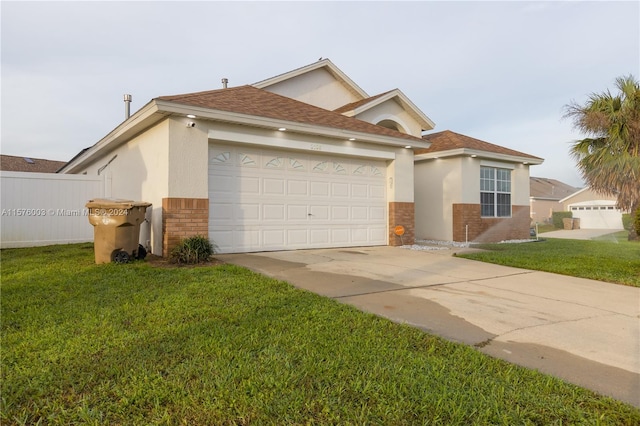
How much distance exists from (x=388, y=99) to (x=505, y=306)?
39.8 ft

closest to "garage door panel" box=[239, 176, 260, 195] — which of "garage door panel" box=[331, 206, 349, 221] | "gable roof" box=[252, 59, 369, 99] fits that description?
"garage door panel" box=[331, 206, 349, 221]

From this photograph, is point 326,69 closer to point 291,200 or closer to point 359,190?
point 359,190

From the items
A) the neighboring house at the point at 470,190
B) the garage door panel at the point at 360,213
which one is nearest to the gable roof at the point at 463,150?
the neighboring house at the point at 470,190

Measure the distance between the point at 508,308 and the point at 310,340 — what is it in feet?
9.46

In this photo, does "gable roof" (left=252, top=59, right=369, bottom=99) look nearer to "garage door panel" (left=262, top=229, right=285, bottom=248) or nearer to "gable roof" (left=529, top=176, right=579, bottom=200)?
"garage door panel" (left=262, top=229, right=285, bottom=248)

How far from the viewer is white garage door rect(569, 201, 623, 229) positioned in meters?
32.2

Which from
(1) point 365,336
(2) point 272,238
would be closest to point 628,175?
(2) point 272,238

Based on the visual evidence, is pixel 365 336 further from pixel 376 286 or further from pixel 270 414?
pixel 376 286

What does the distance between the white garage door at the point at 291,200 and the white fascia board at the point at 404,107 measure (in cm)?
362

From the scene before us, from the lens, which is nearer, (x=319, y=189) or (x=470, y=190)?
(x=319, y=189)

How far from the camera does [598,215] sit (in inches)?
1325

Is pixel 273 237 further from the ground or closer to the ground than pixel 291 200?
closer to the ground

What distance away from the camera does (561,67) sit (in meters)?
14.6

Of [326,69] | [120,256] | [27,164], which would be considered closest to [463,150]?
[326,69]
